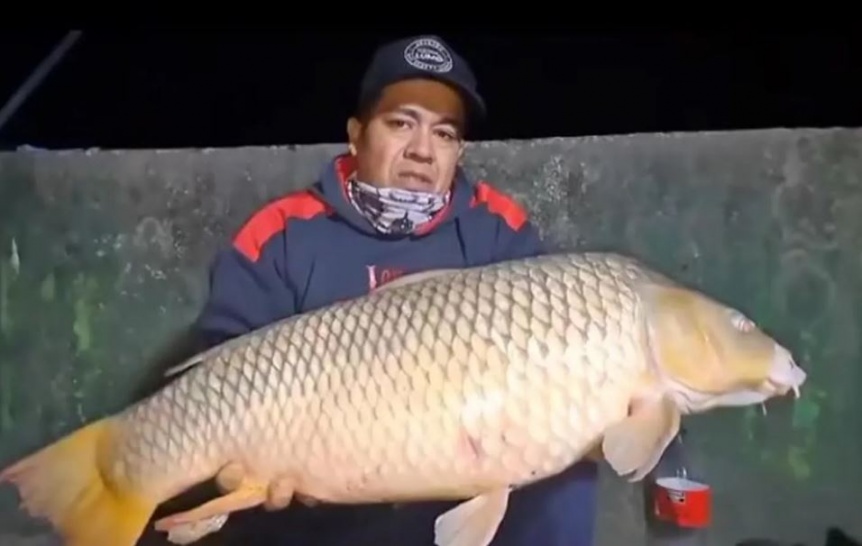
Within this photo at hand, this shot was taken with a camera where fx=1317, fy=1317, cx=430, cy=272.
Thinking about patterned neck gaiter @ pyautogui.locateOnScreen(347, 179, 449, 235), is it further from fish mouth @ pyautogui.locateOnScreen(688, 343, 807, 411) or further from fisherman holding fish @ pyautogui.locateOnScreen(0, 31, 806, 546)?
fish mouth @ pyautogui.locateOnScreen(688, 343, 807, 411)

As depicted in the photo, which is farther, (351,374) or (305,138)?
(305,138)

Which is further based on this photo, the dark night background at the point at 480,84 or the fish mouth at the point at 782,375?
the dark night background at the point at 480,84

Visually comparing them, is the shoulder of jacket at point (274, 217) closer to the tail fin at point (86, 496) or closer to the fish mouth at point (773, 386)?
the tail fin at point (86, 496)

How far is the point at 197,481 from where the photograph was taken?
1.07 m

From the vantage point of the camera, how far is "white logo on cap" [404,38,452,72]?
116 cm

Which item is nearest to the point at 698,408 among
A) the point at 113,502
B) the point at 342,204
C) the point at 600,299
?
the point at 600,299

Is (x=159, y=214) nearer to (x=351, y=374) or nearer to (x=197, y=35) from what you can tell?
(x=197, y=35)

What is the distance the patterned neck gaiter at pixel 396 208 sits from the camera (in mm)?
1138

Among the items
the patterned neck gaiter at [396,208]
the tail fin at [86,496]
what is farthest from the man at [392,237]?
the tail fin at [86,496]

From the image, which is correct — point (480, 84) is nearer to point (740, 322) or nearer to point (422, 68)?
point (422, 68)

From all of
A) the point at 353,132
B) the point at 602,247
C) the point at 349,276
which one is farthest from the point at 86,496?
the point at 602,247

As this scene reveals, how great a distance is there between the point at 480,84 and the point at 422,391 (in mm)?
335

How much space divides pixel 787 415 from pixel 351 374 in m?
0.41

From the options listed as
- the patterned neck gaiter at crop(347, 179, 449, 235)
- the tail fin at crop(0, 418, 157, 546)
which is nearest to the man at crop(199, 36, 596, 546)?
the patterned neck gaiter at crop(347, 179, 449, 235)
